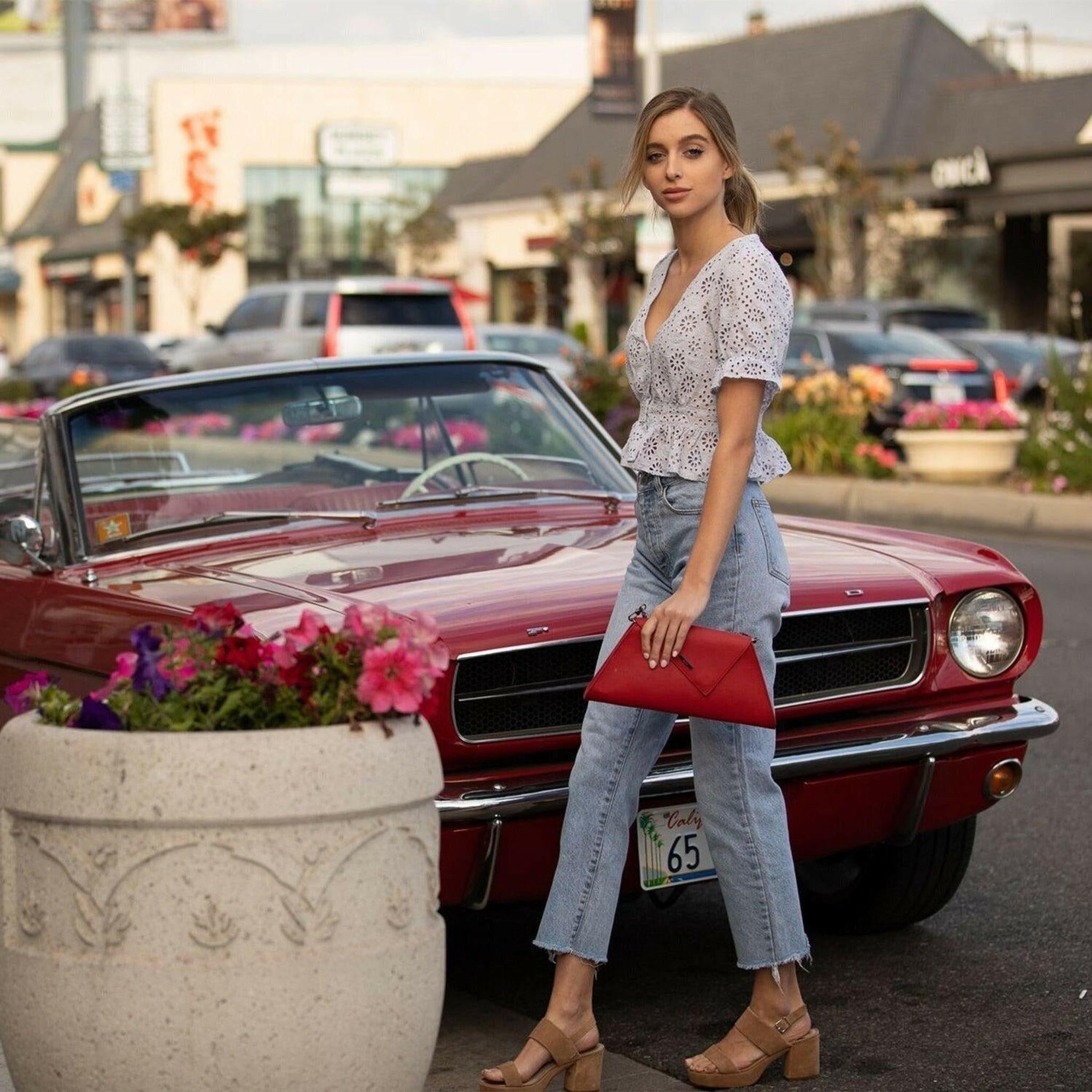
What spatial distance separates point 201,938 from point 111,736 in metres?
0.33

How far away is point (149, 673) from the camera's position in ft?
10.7

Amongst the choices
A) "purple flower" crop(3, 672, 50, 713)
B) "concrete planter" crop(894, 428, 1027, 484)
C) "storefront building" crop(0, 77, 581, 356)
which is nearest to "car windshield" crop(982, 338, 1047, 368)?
"concrete planter" crop(894, 428, 1027, 484)

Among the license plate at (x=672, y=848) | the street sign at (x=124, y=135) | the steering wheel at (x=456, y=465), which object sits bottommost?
the license plate at (x=672, y=848)

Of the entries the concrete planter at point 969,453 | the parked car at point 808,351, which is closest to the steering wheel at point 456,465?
the concrete planter at point 969,453

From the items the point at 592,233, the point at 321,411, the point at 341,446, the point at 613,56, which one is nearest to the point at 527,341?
the point at 613,56

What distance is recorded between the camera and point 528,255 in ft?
166

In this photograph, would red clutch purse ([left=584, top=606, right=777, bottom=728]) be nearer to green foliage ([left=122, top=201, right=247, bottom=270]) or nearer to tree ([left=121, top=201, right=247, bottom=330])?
tree ([left=121, top=201, right=247, bottom=330])

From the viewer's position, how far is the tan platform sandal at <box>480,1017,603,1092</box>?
3930 mm

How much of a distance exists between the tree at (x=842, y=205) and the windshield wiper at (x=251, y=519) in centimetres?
3115

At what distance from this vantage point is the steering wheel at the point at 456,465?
5.72 m

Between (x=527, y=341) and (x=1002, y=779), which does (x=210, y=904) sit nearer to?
(x=1002, y=779)

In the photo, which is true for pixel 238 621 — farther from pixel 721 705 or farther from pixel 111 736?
pixel 721 705

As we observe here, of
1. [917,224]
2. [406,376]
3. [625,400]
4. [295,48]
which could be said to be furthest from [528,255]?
[406,376]

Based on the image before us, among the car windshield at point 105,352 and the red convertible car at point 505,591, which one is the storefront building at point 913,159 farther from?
the red convertible car at point 505,591
